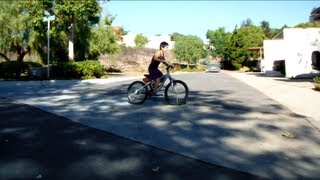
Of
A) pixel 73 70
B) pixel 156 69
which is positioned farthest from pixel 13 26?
pixel 156 69

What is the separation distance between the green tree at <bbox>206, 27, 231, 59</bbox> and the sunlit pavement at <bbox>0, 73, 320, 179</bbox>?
58.9 metres

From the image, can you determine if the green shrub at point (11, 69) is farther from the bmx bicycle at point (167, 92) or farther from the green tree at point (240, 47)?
the green tree at point (240, 47)

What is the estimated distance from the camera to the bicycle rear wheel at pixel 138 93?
11852mm

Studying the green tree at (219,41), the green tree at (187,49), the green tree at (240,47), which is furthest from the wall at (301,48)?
the green tree at (219,41)

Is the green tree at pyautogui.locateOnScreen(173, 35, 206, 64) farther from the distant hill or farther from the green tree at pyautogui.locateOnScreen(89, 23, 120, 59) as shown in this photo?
the green tree at pyautogui.locateOnScreen(89, 23, 120, 59)

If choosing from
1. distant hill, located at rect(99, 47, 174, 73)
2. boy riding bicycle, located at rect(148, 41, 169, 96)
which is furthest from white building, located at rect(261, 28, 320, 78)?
distant hill, located at rect(99, 47, 174, 73)

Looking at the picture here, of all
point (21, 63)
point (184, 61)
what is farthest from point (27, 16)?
point (184, 61)

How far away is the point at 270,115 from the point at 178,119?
2.23m

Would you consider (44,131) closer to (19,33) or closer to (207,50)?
(19,33)

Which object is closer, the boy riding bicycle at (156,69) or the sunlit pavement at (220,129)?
the sunlit pavement at (220,129)

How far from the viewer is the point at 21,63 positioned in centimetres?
2575

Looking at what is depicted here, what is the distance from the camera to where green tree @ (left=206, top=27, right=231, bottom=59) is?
72.5 metres

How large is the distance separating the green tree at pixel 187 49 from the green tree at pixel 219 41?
449 cm

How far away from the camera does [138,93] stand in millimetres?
11875
